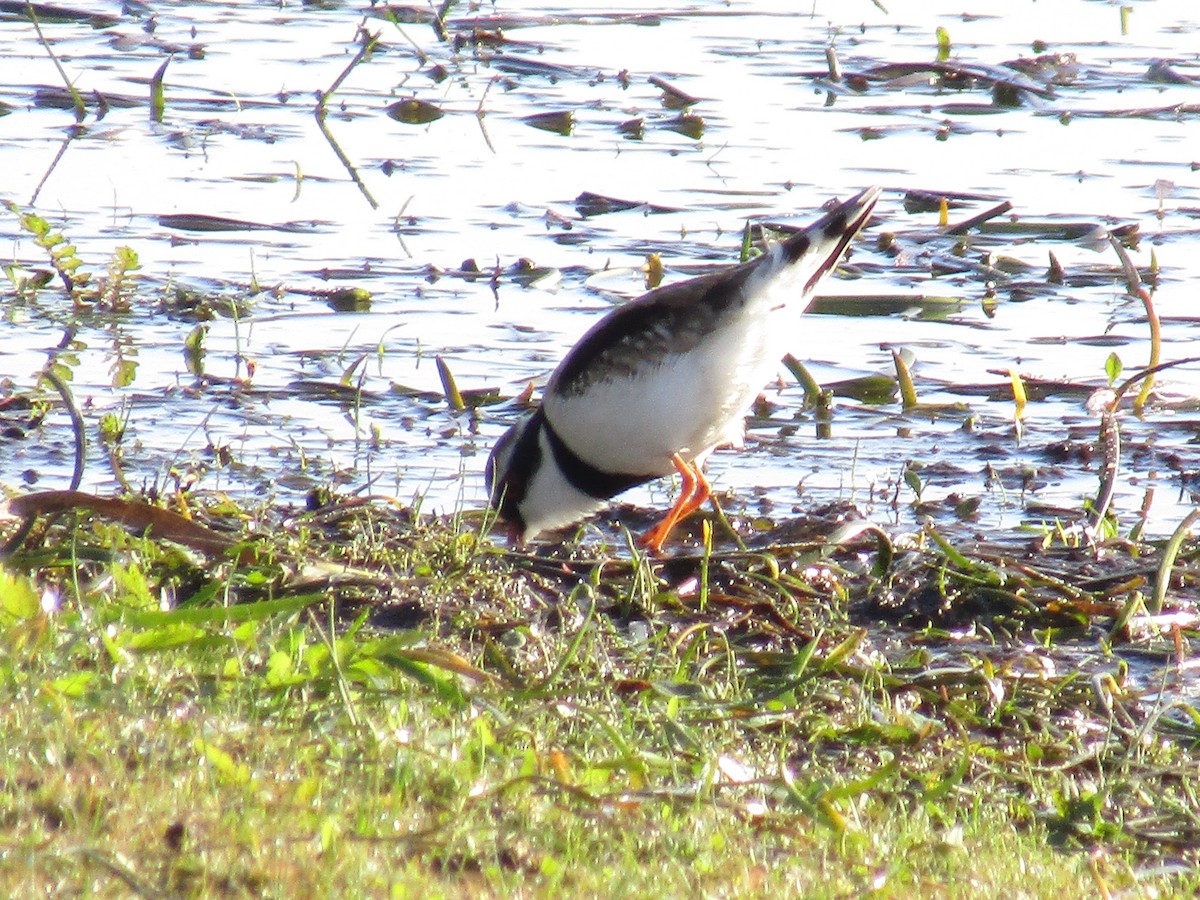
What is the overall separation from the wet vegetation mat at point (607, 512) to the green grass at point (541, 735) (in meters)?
0.01

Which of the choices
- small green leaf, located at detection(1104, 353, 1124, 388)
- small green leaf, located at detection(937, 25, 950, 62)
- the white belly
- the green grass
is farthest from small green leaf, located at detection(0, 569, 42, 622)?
small green leaf, located at detection(937, 25, 950, 62)

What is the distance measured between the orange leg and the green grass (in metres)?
0.73

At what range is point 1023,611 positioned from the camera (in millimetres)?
5027

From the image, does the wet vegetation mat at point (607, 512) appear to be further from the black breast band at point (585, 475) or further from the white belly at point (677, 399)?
the white belly at point (677, 399)

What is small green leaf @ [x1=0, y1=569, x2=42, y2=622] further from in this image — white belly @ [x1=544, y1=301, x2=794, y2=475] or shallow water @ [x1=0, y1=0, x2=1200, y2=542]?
white belly @ [x1=544, y1=301, x2=794, y2=475]

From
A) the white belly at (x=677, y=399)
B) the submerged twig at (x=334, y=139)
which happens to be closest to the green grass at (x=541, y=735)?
the white belly at (x=677, y=399)

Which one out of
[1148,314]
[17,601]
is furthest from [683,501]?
[17,601]

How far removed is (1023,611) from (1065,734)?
77 centimetres

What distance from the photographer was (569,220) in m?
9.09

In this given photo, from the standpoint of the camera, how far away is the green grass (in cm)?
276

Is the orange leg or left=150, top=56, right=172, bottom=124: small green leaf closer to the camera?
the orange leg

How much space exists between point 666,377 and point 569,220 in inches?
125

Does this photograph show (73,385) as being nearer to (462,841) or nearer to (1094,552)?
(1094,552)

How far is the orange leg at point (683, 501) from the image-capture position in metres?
5.86
